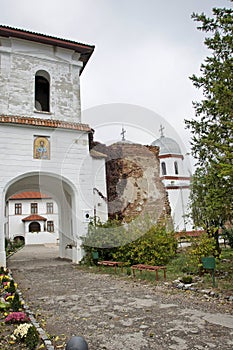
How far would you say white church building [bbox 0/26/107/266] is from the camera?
12.9 metres

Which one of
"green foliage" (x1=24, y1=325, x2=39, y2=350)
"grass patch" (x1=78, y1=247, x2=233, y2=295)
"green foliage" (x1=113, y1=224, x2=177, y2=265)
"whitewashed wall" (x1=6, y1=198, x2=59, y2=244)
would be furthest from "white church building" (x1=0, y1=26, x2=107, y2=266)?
"whitewashed wall" (x1=6, y1=198, x2=59, y2=244)

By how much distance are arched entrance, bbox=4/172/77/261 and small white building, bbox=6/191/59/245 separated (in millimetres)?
22421

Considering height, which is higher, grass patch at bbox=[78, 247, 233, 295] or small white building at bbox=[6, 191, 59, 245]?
small white building at bbox=[6, 191, 59, 245]

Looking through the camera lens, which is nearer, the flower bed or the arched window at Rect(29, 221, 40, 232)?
the flower bed

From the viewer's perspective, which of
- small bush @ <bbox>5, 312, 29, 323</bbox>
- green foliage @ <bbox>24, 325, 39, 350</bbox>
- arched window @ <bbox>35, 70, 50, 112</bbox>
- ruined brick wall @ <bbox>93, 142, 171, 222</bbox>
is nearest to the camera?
green foliage @ <bbox>24, 325, 39, 350</bbox>

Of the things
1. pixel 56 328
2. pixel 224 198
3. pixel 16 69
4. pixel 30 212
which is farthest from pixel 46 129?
pixel 30 212

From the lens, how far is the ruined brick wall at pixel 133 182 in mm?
17141

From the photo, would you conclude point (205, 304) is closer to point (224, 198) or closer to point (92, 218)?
point (224, 198)

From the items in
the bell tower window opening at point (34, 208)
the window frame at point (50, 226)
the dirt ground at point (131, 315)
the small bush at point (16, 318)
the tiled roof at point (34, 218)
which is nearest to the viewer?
the dirt ground at point (131, 315)

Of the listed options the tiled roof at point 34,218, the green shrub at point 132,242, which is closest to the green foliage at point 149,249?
the green shrub at point 132,242

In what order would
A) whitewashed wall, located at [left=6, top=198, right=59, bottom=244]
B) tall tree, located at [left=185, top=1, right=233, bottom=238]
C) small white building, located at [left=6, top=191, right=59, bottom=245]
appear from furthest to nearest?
small white building, located at [left=6, top=191, right=59, bottom=245] < whitewashed wall, located at [left=6, top=198, right=59, bottom=244] < tall tree, located at [left=185, top=1, right=233, bottom=238]

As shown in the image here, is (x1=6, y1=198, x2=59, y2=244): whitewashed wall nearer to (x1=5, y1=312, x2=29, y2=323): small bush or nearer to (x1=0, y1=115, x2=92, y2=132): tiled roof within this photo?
(x1=0, y1=115, x2=92, y2=132): tiled roof

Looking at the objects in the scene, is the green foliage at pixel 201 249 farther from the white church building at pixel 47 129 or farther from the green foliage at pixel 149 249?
the white church building at pixel 47 129

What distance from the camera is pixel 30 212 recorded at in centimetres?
4041
